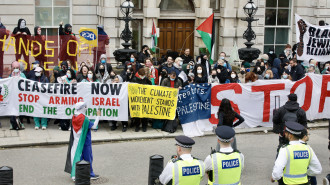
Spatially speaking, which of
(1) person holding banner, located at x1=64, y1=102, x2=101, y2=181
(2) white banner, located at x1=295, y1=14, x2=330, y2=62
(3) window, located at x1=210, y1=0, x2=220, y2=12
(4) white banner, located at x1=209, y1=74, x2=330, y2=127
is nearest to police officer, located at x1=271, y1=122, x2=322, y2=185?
(1) person holding banner, located at x1=64, y1=102, x2=101, y2=181

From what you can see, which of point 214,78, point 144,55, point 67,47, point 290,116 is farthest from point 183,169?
point 144,55

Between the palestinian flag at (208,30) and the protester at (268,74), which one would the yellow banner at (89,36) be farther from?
the protester at (268,74)

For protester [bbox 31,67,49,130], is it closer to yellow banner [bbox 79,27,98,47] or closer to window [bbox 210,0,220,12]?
yellow banner [bbox 79,27,98,47]

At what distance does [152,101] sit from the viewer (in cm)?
1410

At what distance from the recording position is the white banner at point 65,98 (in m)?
14.0

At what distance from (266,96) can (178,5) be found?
764cm

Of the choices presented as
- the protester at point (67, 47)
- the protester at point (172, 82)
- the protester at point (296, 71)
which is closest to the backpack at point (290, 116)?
the protester at point (172, 82)

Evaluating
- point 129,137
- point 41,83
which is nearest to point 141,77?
point 129,137

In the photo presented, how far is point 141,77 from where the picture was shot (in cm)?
1431

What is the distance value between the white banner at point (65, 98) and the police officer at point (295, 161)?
7071 mm

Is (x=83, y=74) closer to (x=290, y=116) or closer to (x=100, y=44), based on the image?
(x=100, y=44)

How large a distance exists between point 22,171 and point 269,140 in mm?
6247

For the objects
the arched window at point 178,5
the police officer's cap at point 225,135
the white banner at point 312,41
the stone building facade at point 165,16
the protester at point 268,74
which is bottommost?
the police officer's cap at point 225,135

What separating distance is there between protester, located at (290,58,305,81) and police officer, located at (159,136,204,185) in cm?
1036
